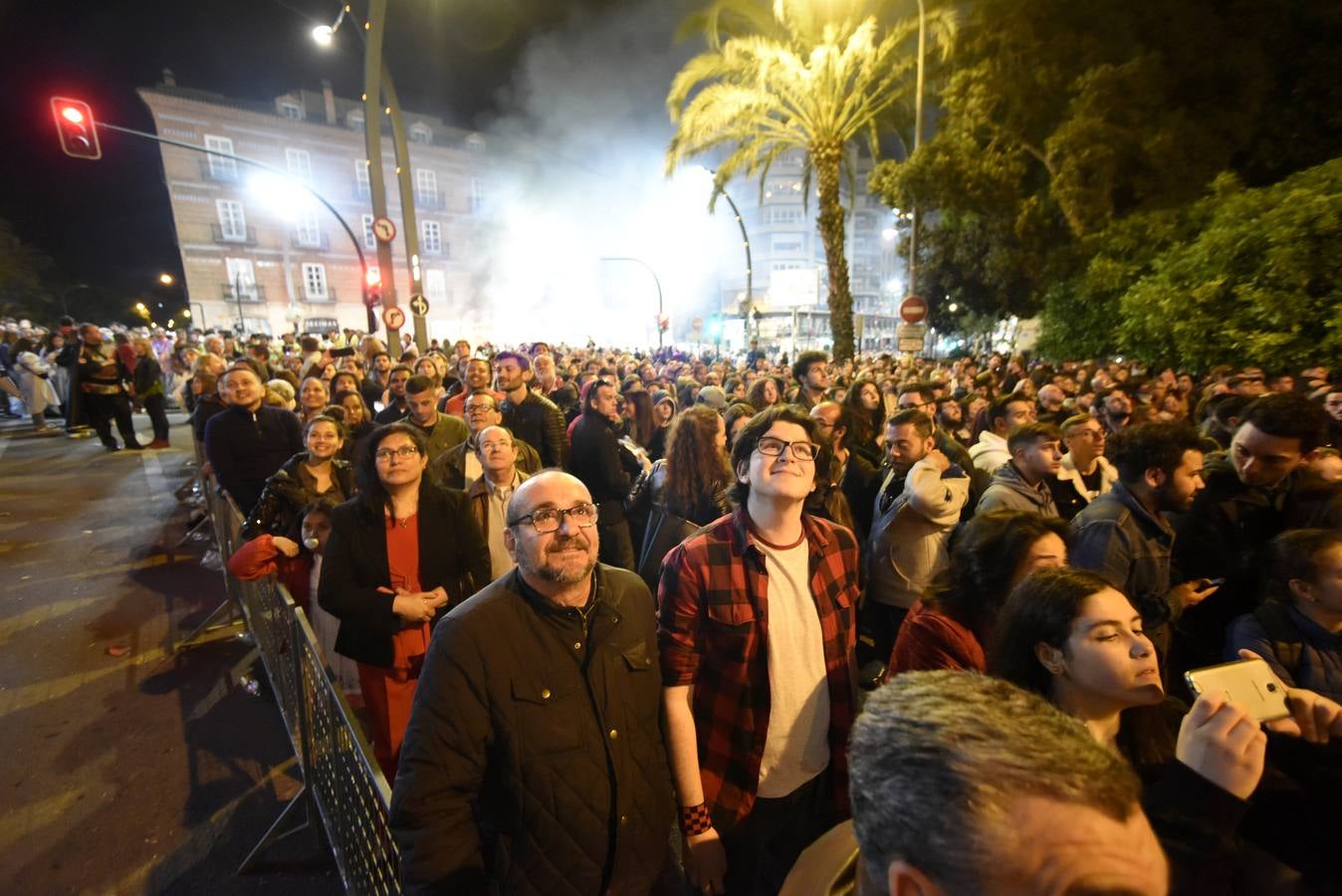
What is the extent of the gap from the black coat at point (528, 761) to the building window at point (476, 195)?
55862 millimetres

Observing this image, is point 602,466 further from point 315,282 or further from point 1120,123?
point 315,282

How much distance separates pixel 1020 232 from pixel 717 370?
34.5ft

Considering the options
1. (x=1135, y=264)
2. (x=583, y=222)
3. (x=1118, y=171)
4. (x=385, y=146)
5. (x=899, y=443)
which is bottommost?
(x=899, y=443)

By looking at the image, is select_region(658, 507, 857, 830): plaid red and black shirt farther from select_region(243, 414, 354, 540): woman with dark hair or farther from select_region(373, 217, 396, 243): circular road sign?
select_region(373, 217, 396, 243): circular road sign

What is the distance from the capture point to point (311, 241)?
44.7 meters

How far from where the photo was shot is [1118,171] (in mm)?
15133

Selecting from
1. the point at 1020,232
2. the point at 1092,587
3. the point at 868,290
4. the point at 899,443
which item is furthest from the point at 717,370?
the point at 868,290

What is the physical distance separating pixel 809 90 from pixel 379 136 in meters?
10.0

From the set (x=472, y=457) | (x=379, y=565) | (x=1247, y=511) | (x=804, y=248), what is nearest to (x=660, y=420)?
(x=472, y=457)

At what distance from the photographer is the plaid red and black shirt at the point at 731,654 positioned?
2164 millimetres

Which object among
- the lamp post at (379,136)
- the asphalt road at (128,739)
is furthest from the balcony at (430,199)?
the asphalt road at (128,739)

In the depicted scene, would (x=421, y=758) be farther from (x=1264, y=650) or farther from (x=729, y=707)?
(x=1264, y=650)

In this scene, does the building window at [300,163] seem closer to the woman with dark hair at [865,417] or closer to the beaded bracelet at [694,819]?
the woman with dark hair at [865,417]

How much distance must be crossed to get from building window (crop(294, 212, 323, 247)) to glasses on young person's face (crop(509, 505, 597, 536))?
51.7 m
